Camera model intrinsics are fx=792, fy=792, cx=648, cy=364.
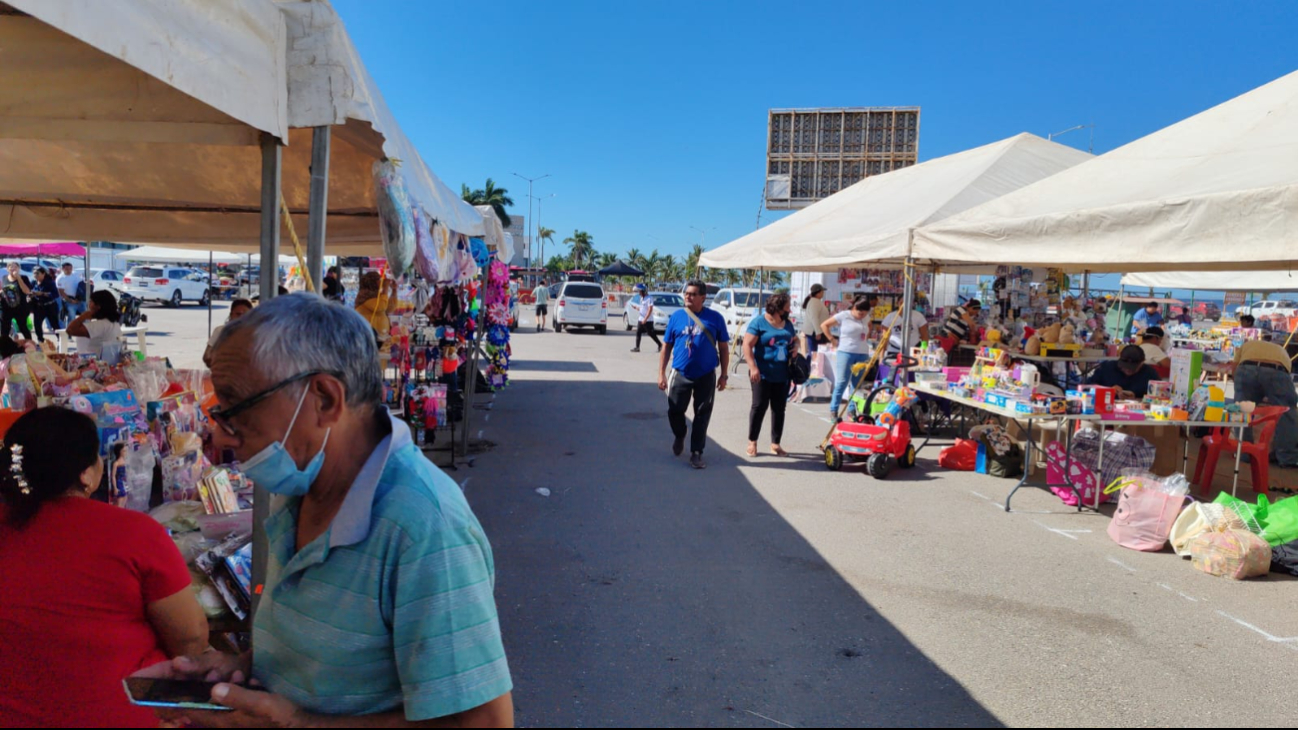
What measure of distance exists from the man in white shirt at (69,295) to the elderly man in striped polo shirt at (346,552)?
2268 cm

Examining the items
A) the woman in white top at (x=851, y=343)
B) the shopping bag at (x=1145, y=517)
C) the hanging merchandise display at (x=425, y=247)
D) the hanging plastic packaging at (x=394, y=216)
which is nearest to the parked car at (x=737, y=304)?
the woman in white top at (x=851, y=343)

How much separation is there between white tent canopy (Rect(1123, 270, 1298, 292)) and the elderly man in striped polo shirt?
1984 centimetres

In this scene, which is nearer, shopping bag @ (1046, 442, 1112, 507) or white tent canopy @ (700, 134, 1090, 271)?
shopping bag @ (1046, 442, 1112, 507)

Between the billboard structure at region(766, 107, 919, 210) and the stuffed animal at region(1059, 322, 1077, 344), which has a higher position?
the billboard structure at region(766, 107, 919, 210)

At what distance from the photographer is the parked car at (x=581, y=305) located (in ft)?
87.0

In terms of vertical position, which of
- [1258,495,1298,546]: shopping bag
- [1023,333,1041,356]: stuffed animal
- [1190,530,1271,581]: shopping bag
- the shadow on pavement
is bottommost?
the shadow on pavement

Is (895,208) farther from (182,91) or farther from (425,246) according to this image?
(182,91)

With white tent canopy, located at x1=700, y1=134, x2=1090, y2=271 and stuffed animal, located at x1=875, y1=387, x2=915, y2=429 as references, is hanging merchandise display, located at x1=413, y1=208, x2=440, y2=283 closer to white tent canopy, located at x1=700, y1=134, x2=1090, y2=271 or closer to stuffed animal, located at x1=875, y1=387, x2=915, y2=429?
stuffed animal, located at x1=875, y1=387, x2=915, y2=429

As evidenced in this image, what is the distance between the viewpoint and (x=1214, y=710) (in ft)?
11.8

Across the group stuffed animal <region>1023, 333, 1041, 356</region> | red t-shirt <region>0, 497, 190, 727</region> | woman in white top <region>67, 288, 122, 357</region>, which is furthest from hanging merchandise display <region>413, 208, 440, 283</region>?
stuffed animal <region>1023, 333, 1041, 356</region>

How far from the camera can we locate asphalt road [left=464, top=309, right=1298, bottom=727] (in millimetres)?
3619

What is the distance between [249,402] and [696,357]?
266 inches

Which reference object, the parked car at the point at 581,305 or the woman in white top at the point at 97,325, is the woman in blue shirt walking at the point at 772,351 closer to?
the woman in white top at the point at 97,325

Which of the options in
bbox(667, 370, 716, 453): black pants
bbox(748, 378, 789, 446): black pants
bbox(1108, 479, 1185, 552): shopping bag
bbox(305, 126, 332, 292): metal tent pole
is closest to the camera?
bbox(305, 126, 332, 292): metal tent pole
